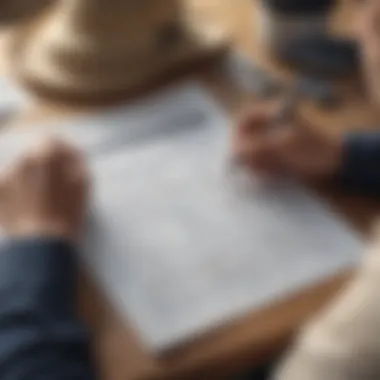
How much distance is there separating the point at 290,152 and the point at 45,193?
28cm

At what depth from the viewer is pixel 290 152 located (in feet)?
3.47

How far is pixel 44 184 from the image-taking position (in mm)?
978

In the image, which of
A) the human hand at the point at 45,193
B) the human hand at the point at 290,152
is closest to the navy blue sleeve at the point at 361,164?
the human hand at the point at 290,152

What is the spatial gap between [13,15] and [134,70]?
0.31 m

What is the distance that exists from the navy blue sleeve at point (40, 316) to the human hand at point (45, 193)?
0.10ft

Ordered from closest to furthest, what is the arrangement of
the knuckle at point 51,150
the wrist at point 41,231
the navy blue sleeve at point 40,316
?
the navy blue sleeve at point 40,316 → the wrist at point 41,231 → the knuckle at point 51,150

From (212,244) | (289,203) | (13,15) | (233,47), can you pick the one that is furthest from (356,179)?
(13,15)

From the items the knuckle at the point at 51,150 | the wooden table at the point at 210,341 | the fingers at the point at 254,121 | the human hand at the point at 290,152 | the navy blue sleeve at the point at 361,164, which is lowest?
the wooden table at the point at 210,341

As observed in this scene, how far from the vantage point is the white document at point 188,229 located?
34.7 inches

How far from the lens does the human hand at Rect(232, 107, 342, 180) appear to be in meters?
1.05

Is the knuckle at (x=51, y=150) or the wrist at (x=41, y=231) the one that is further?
the knuckle at (x=51, y=150)

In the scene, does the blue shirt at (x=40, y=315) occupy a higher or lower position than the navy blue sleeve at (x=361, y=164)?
lower

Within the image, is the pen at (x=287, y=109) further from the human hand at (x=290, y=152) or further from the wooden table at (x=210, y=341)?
the wooden table at (x=210, y=341)

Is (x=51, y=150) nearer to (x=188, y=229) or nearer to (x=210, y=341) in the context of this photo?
(x=188, y=229)
